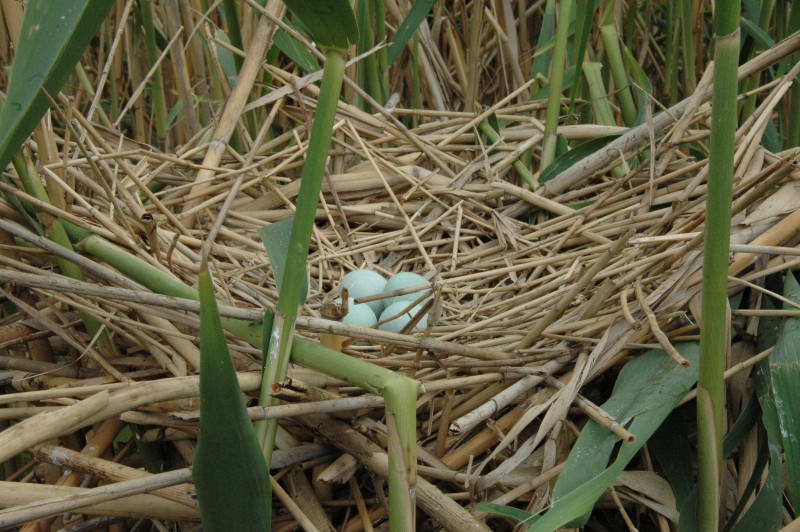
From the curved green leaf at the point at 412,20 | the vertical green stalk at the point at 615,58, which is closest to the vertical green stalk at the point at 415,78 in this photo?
the curved green leaf at the point at 412,20

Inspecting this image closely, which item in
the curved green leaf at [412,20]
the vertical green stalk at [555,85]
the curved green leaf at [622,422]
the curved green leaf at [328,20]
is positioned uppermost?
the curved green leaf at [412,20]

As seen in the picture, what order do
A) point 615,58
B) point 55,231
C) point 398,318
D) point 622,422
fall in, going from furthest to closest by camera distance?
point 615,58
point 398,318
point 55,231
point 622,422

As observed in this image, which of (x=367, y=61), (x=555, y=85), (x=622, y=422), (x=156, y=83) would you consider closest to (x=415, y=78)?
(x=367, y=61)

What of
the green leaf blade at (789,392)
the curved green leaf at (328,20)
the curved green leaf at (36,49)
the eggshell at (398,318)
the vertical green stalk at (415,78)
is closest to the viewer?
the curved green leaf at (36,49)

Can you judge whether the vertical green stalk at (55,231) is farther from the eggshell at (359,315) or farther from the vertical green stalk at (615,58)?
the vertical green stalk at (615,58)

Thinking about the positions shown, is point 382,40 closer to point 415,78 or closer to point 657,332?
point 415,78

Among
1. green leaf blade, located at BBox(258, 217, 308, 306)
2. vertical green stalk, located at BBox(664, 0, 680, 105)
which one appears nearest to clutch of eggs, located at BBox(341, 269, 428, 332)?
green leaf blade, located at BBox(258, 217, 308, 306)
